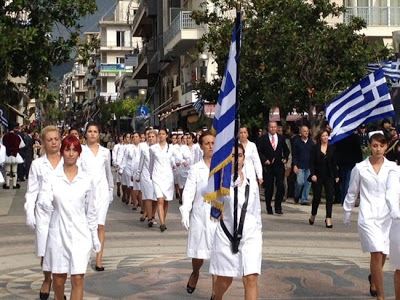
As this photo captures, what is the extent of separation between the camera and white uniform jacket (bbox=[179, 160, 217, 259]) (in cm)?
1020

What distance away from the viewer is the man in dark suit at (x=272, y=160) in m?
20.8

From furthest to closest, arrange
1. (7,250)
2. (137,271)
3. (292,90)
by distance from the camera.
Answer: (292,90) < (7,250) < (137,271)

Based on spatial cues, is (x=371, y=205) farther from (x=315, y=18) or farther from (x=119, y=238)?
(x=315, y=18)

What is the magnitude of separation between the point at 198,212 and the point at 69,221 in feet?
6.73

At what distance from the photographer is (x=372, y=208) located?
10.4 meters

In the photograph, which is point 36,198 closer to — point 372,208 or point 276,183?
point 372,208

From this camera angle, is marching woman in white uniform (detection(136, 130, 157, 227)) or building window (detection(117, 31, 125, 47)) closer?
marching woman in white uniform (detection(136, 130, 157, 227))

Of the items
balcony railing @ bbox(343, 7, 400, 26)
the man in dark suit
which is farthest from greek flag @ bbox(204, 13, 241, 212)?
balcony railing @ bbox(343, 7, 400, 26)

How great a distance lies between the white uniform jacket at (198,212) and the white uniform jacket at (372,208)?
61.7 inches

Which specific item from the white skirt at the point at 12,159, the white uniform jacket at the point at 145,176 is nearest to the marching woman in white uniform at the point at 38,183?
the white uniform jacket at the point at 145,176

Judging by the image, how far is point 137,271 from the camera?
12.6m

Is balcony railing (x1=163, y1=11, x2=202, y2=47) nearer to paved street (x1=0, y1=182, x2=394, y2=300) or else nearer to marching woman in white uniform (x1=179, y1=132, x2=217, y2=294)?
paved street (x1=0, y1=182, x2=394, y2=300)

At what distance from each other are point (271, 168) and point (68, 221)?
41.1 feet

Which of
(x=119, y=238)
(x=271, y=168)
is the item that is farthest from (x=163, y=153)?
(x=271, y=168)
